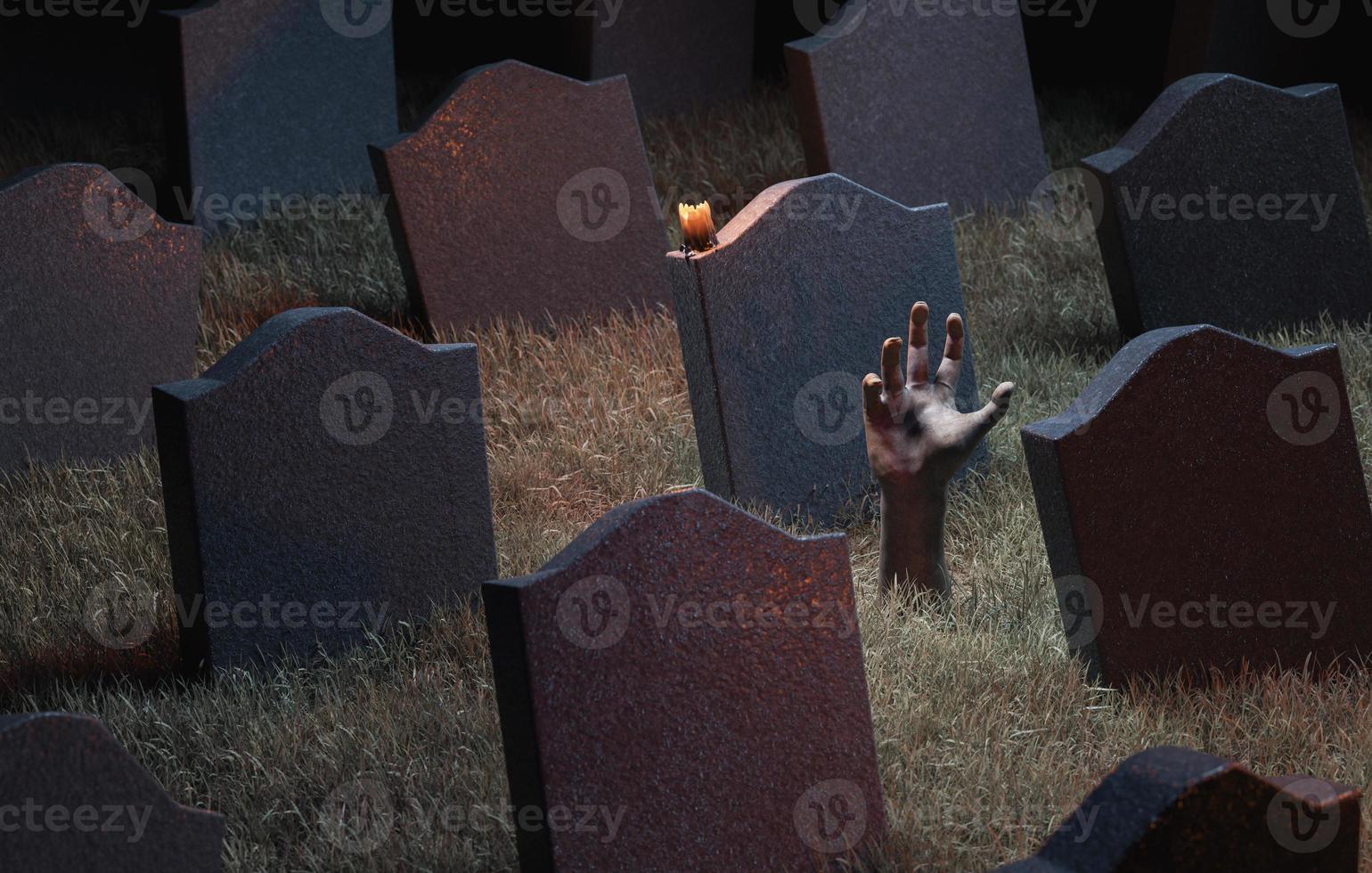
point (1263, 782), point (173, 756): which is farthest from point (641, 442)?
point (1263, 782)

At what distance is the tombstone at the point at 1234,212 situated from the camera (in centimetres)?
445

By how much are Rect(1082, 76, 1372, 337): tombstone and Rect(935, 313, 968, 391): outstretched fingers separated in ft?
5.05

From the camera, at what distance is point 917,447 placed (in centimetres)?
300

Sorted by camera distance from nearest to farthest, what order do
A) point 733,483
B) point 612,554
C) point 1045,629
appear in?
point 612,554 → point 1045,629 → point 733,483

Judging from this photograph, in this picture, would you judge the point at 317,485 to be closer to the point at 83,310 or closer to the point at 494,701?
the point at 494,701

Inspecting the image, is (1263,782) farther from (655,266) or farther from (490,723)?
(655,266)

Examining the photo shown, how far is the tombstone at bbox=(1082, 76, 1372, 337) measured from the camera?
445 cm

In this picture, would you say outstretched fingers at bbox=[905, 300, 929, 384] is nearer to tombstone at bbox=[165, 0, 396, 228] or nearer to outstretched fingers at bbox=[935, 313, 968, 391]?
outstretched fingers at bbox=[935, 313, 968, 391]

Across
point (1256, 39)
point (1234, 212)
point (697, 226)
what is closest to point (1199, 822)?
point (697, 226)

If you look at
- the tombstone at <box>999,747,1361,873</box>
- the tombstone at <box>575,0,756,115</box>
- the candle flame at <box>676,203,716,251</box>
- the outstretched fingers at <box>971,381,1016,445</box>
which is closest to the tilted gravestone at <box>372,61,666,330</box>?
the candle flame at <box>676,203,716,251</box>

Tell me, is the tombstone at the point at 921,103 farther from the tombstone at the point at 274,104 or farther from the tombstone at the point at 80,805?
the tombstone at the point at 80,805

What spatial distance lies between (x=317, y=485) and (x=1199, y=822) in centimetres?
189

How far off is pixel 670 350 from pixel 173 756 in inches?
88.7

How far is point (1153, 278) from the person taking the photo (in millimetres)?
4523
